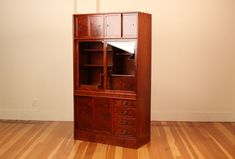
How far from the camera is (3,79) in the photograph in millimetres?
6000

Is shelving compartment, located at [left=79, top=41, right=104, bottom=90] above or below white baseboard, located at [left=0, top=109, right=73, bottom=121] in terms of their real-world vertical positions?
above

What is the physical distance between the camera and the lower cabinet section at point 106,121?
14.3 ft

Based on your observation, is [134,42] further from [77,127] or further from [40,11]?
[40,11]

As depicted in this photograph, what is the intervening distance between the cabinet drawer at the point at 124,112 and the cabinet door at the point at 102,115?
113mm

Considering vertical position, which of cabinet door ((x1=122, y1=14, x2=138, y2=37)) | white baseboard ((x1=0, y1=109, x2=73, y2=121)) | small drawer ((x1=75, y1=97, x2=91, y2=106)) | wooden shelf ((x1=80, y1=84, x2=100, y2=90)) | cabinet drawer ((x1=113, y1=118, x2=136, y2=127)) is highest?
cabinet door ((x1=122, y1=14, x2=138, y2=37))

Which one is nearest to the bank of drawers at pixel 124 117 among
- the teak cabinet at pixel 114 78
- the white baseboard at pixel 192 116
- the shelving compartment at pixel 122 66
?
the teak cabinet at pixel 114 78

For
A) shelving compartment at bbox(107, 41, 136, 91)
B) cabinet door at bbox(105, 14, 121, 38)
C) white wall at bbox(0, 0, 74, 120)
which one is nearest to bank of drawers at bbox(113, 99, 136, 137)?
shelving compartment at bbox(107, 41, 136, 91)

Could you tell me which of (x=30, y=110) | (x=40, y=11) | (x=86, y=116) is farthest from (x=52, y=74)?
(x=86, y=116)

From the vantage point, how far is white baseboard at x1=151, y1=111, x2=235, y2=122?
18.9ft

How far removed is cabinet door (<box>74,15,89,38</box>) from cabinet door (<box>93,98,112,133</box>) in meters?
1.00

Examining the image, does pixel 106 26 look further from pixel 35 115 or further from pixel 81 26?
pixel 35 115

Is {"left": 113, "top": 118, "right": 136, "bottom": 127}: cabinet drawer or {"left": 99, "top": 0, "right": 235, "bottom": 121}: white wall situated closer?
{"left": 113, "top": 118, "right": 136, "bottom": 127}: cabinet drawer

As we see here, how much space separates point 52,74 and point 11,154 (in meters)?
2.09

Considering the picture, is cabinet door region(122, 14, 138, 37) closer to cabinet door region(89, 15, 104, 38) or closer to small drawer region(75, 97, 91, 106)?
cabinet door region(89, 15, 104, 38)
